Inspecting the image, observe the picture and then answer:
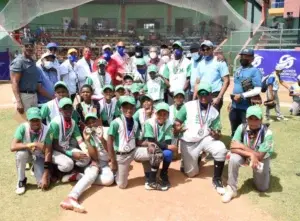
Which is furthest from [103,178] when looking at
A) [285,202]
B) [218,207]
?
[285,202]

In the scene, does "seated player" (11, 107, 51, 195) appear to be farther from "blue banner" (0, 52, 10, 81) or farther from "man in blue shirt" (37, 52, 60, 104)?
"blue banner" (0, 52, 10, 81)

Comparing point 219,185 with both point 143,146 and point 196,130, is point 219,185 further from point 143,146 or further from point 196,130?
point 143,146

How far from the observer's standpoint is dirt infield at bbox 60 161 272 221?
447 cm

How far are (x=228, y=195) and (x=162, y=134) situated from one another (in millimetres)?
1208

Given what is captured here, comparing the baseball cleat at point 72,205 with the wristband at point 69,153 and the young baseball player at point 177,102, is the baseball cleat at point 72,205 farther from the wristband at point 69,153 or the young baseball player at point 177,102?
the young baseball player at point 177,102

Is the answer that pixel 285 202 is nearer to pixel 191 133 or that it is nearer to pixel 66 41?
pixel 191 133

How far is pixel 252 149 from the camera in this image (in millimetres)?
4895

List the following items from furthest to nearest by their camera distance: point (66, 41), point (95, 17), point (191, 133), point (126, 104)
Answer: point (95, 17) → point (66, 41) → point (191, 133) → point (126, 104)

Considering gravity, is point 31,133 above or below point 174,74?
below

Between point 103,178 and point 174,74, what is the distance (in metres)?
2.77

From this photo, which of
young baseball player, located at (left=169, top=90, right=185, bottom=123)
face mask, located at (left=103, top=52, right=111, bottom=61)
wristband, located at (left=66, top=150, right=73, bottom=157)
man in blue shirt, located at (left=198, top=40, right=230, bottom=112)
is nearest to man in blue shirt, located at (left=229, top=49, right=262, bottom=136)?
man in blue shirt, located at (left=198, top=40, right=230, bottom=112)

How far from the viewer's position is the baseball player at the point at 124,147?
514cm

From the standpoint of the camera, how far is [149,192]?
5.08 m

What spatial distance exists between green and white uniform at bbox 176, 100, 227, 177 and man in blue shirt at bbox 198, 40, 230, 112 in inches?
27.9
